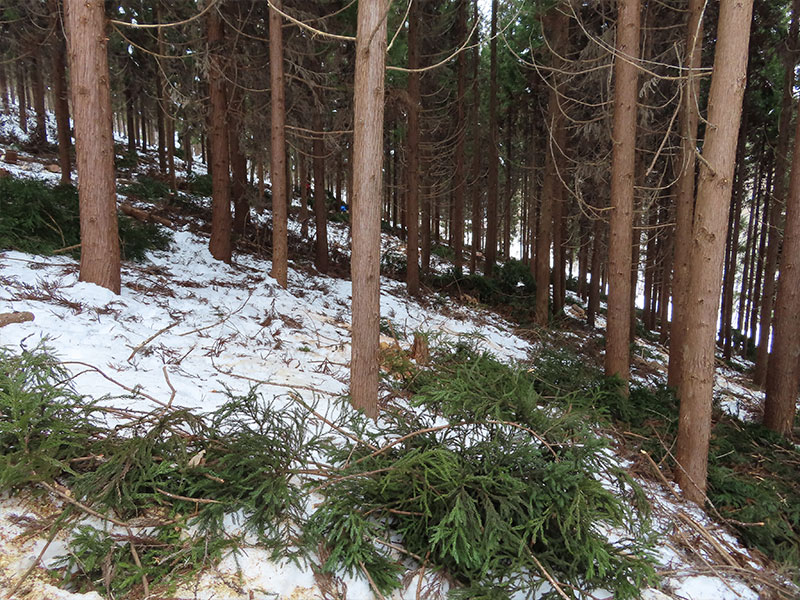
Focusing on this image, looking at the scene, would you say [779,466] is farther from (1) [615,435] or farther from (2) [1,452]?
(2) [1,452]

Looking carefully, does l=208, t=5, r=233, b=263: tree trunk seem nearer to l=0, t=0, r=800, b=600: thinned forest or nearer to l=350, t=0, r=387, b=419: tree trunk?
l=0, t=0, r=800, b=600: thinned forest

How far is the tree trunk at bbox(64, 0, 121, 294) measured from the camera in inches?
201

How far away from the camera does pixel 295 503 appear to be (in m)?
2.36

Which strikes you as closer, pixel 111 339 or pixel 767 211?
pixel 111 339

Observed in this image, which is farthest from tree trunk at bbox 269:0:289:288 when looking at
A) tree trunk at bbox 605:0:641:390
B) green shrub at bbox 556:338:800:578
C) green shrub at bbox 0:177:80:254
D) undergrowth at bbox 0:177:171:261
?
tree trunk at bbox 605:0:641:390

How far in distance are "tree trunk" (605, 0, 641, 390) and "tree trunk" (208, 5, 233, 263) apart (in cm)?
731

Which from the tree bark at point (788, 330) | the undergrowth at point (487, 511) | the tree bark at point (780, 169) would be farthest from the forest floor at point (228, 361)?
the tree bark at point (780, 169)

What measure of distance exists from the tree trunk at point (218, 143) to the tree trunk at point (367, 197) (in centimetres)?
644

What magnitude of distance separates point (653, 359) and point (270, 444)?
40.0 ft

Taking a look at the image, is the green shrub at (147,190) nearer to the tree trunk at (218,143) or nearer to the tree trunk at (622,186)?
the tree trunk at (218,143)

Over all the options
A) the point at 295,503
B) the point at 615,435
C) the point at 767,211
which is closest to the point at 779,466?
the point at 615,435

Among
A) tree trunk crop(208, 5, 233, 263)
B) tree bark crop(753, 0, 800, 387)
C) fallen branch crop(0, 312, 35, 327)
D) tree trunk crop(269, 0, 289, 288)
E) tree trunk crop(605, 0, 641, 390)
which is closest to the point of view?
fallen branch crop(0, 312, 35, 327)

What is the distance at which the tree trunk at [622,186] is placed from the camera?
5.65 metres

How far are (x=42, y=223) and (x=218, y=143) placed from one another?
3.59 m
